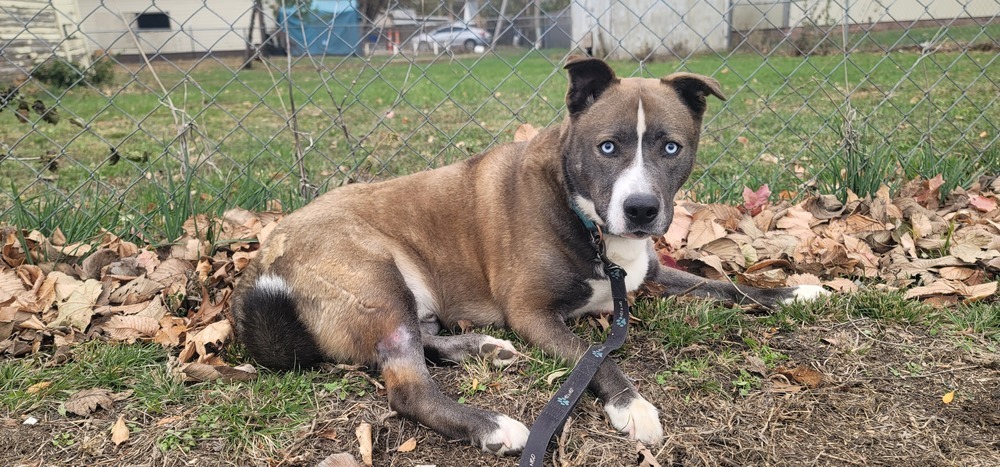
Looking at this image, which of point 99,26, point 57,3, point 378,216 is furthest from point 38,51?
point 378,216

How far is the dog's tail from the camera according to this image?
8.83 ft

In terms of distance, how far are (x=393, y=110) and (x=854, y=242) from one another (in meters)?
6.83

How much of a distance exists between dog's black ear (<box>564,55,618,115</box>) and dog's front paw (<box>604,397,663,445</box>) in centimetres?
120

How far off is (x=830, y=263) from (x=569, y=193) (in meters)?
1.50

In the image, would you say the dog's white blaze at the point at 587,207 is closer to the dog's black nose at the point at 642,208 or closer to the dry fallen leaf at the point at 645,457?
the dog's black nose at the point at 642,208

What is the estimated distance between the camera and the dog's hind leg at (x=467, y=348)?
2.78 meters

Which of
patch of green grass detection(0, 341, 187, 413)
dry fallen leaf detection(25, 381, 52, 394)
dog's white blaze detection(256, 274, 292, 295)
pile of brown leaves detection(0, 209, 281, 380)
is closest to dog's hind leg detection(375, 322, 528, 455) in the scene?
dog's white blaze detection(256, 274, 292, 295)

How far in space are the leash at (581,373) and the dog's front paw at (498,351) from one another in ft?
1.05

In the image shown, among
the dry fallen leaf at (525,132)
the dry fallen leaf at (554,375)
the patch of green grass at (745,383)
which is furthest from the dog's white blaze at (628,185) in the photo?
the dry fallen leaf at (525,132)

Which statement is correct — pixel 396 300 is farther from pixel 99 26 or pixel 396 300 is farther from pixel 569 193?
pixel 99 26

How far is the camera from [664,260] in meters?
3.63

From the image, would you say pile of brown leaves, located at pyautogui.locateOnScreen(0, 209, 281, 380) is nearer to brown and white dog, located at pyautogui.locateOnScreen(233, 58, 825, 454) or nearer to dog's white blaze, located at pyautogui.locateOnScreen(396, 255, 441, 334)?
brown and white dog, located at pyautogui.locateOnScreen(233, 58, 825, 454)

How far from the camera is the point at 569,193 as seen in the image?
2904mm

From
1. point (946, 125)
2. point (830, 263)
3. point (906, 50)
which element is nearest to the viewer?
point (830, 263)
